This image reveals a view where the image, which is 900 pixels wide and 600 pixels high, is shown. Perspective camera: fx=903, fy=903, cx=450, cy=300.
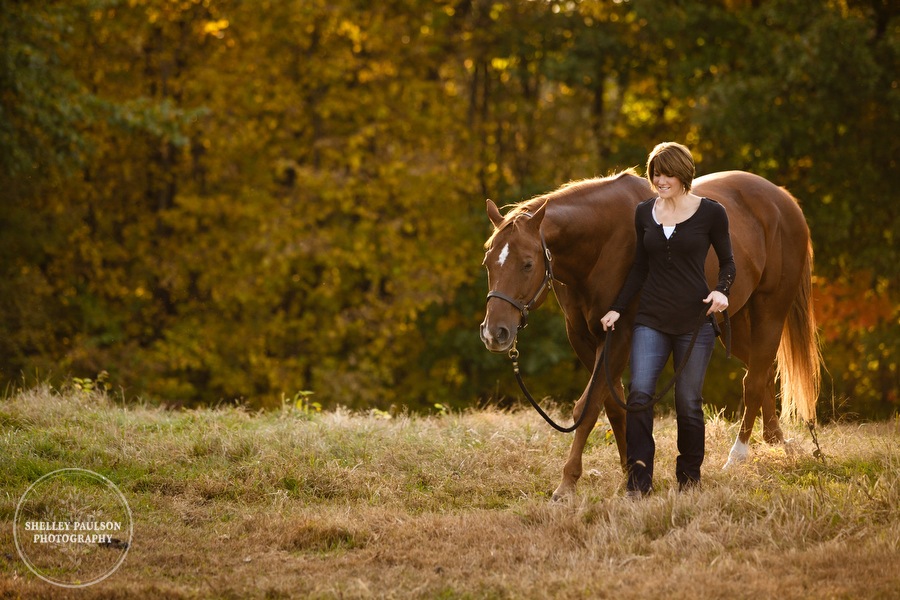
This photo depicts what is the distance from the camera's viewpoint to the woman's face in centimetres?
508

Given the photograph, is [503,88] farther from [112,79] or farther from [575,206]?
[575,206]

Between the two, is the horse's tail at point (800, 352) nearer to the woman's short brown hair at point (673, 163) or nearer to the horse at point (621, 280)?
the horse at point (621, 280)

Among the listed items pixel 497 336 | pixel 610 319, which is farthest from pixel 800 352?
pixel 497 336

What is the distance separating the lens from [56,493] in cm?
564

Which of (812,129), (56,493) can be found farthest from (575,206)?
(812,129)

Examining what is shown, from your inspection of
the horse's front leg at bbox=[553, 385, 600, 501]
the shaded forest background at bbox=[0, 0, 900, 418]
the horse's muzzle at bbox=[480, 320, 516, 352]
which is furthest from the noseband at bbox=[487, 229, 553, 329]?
the shaded forest background at bbox=[0, 0, 900, 418]

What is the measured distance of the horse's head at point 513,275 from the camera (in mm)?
5141

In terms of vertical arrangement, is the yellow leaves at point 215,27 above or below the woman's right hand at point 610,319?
above

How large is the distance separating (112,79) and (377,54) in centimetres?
518

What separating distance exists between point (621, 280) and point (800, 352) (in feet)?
8.08

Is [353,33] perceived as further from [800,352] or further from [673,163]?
[673,163]

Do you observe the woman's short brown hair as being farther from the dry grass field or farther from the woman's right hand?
the dry grass field

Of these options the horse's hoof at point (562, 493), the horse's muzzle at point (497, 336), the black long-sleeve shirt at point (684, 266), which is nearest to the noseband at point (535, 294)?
the horse's muzzle at point (497, 336)

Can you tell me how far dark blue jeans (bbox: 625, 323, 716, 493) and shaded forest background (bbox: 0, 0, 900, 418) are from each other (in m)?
10.4
